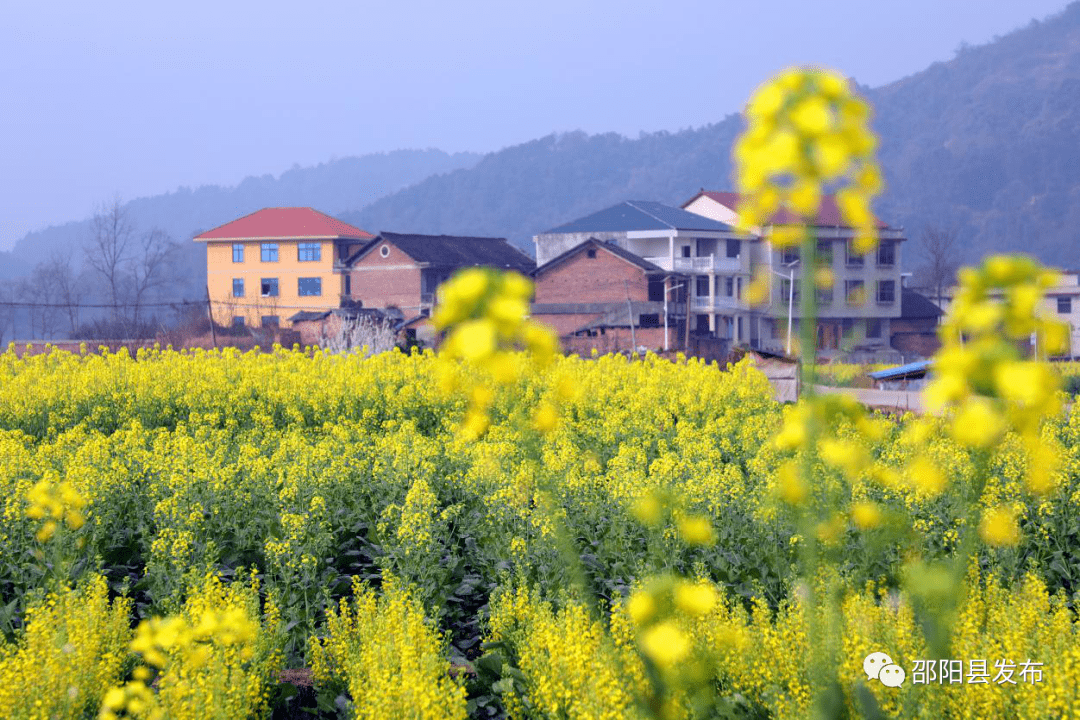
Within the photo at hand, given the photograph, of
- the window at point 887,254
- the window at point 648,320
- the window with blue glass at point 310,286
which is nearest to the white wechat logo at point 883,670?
the window at point 648,320

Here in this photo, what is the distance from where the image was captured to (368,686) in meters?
4.35

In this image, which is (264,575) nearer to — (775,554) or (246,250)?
(775,554)

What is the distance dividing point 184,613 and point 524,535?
7.55 feet

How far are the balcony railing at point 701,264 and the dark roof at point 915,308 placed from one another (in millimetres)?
12263

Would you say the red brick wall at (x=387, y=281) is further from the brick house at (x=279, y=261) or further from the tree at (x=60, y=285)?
the tree at (x=60, y=285)

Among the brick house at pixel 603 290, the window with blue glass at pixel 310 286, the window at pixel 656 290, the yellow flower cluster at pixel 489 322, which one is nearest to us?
the yellow flower cluster at pixel 489 322

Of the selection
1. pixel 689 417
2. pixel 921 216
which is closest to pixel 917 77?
pixel 921 216

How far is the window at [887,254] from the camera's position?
5950cm

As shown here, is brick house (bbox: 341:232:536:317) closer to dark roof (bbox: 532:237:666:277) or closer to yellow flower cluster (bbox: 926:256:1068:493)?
dark roof (bbox: 532:237:666:277)

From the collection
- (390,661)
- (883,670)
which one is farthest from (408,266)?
(883,670)

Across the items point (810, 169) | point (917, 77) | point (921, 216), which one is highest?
point (917, 77)

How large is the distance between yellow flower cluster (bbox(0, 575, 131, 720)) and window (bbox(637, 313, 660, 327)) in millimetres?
41688

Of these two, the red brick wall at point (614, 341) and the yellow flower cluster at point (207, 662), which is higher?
the yellow flower cluster at point (207, 662)

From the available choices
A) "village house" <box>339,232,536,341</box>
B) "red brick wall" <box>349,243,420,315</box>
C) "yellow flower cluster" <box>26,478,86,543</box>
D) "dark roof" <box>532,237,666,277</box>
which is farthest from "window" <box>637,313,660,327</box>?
"yellow flower cluster" <box>26,478,86,543</box>
